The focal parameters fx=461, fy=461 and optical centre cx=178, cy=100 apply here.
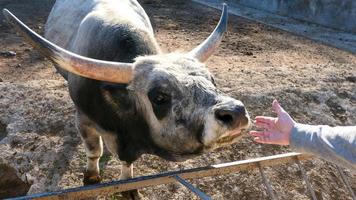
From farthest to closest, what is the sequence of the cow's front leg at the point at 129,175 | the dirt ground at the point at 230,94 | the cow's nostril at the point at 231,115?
the dirt ground at the point at 230,94 → the cow's front leg at the point at 129,175 → the cow's nostril at the point at 231,115

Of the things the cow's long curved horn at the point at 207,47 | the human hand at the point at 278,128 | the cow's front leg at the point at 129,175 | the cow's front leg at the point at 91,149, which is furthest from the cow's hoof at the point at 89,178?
the human hand at the point at 278,128

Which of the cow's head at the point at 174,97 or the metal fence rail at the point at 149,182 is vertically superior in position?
the cow's head at the point at 174,97

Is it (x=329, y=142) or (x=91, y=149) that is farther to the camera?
(x=91, y=149)

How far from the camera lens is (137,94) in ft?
10.7

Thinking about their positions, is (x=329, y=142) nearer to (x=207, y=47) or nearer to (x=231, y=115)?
(x=231, y=115)

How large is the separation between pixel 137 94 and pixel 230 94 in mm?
2539

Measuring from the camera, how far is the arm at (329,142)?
7.88 ft

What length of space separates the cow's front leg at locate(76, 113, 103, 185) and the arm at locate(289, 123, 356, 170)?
211 cm

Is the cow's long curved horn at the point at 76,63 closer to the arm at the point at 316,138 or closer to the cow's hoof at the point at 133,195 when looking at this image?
the arm at the point at 316,138

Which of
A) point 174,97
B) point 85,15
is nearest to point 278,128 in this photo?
point 174,97

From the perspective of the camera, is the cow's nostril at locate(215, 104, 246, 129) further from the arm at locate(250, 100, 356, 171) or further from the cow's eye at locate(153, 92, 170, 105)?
the cow's eye at locate(153, 92, 170, 105)

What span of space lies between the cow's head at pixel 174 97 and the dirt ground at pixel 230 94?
1359mm

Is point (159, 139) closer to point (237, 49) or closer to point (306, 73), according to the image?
point (306, 73)

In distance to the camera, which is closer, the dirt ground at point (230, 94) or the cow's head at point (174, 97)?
the cow's head at point (174, 97)
